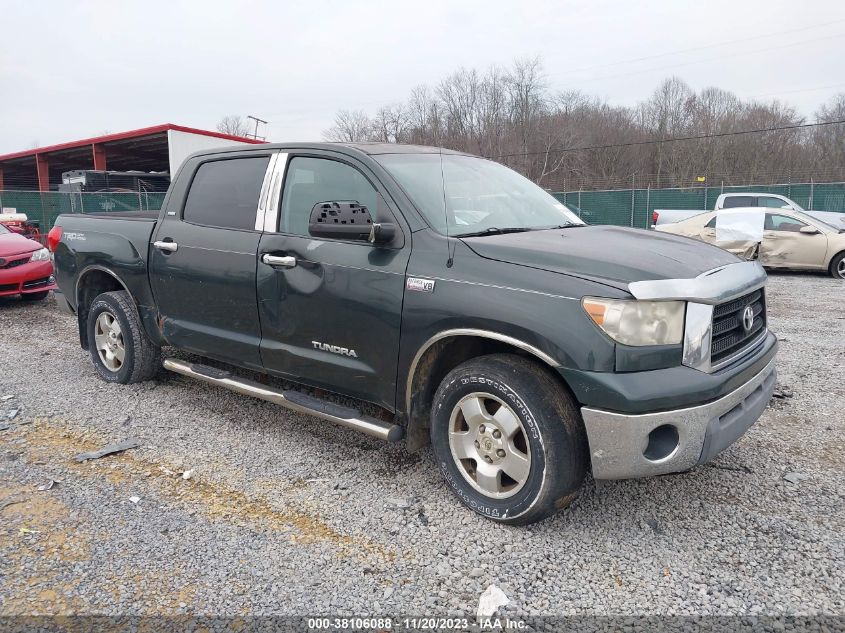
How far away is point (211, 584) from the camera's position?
262 centimetres

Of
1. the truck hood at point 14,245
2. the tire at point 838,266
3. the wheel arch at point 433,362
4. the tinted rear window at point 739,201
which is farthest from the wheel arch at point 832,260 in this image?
the truck hood at point 14,245

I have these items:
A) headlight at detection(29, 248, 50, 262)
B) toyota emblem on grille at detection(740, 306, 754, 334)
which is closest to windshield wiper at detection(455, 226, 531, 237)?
toyota emblem on grille at detection(740, 306, 754, 334)

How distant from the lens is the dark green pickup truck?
269 cm

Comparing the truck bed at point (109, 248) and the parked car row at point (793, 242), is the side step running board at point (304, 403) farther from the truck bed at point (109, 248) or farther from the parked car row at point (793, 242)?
the parked car row at point (793, 242)

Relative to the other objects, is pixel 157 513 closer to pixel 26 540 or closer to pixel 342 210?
pixel 26 540

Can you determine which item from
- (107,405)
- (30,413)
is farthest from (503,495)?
(30,413)

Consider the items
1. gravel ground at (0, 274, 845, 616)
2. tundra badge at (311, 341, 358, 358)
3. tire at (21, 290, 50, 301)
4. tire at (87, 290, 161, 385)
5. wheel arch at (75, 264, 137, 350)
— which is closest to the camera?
gravel ground at (0, 274, 845, 616)

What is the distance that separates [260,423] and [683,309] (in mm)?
2981

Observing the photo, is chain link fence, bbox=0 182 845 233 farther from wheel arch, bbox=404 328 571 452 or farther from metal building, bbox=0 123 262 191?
wheel arch, bbox=404 328 571 452

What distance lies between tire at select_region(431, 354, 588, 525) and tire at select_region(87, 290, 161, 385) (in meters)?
2.92

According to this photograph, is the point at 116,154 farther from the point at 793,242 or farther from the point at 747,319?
the point at 747,319

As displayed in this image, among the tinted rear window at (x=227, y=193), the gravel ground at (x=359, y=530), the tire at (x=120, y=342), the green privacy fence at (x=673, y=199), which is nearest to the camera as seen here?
the gravel ground at (x=359, y=530)

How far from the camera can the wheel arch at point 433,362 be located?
120 inches

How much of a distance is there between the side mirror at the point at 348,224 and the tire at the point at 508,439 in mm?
818
